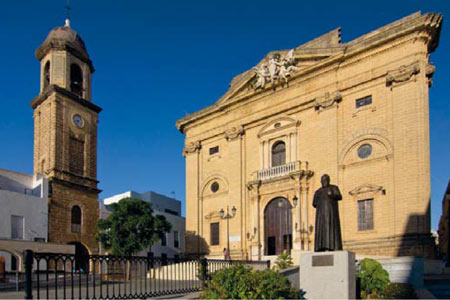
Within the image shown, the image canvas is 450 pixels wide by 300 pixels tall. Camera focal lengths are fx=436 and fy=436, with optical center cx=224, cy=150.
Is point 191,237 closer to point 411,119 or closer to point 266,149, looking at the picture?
point 266,149

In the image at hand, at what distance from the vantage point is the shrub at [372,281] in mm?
Result: 11891

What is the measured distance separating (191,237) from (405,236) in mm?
15190

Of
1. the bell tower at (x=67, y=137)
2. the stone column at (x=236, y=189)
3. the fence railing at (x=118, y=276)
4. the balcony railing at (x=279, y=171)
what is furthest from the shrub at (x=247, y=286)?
the bell tower at (x=67, y=137)

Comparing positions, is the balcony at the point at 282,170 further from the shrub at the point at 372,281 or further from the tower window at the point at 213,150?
the shrub at the point at 372,281

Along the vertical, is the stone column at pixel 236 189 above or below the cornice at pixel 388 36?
below

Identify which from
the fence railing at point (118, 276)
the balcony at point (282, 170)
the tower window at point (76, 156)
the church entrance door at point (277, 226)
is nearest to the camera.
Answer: the fence railing at point (118, 276)

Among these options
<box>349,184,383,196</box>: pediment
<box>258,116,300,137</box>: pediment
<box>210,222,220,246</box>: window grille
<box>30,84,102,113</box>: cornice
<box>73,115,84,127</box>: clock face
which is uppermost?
<box>30,84,102,113</box>: cornice

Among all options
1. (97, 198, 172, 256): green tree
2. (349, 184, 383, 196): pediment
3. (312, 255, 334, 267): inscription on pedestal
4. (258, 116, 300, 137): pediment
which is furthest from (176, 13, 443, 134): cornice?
(312, 255, 334, 267): inscription on pedestal

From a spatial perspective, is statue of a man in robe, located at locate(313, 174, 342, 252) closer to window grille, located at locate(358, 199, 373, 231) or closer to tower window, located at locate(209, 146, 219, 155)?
window grille, located at locate(358, 199, 373, 231)

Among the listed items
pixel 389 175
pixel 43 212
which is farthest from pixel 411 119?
pixel 43 212

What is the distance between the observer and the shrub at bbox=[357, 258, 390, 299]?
1189 centimetres

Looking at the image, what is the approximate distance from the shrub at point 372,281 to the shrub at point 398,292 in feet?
0.45

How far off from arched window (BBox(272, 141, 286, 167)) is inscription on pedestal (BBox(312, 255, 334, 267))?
1642 cm

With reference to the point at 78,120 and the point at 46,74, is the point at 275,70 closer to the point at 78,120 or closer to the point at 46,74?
the point at 78,120
